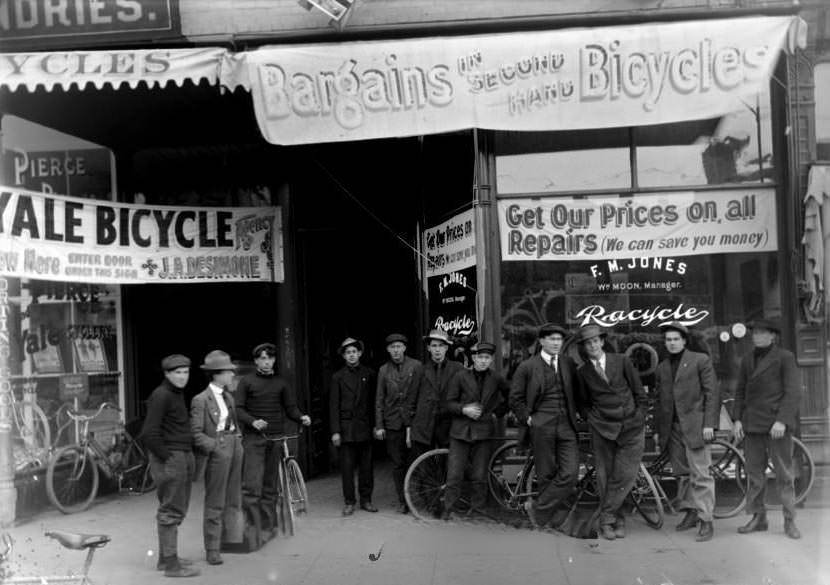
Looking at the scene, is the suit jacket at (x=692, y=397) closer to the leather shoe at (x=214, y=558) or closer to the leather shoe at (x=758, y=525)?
the leather shoe at (x=758, y=525)

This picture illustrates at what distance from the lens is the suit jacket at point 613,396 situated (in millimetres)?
8078

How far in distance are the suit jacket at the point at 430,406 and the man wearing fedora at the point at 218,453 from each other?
2.08 m

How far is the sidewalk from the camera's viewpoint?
6.94 meters

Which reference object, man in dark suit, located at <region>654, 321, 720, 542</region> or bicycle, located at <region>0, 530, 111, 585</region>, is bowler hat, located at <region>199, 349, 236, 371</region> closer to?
bicycle, located at <region>0, 530, 111, 585</region>

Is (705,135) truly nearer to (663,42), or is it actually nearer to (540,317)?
(663,42)

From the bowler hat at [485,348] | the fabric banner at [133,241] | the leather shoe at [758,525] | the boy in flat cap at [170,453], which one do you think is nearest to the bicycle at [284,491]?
the boy in flat cap at [170,453]

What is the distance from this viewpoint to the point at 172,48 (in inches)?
376

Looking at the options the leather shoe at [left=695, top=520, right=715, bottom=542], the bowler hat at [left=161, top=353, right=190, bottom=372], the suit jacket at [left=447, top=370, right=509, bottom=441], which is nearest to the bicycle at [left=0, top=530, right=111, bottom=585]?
the bowler hat at [left=161, top=353, right=190, bottom=372]

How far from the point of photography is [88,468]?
9898 mm

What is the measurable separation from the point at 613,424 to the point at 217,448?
11.9 ft

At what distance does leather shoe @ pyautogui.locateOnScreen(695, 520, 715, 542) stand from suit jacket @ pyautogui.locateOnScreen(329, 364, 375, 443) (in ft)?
11.5

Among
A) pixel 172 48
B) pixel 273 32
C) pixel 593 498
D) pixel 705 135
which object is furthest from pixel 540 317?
pixel 172 48

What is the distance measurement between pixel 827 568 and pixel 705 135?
186 inches

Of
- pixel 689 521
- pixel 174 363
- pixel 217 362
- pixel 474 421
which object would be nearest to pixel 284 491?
pixel 217 362
